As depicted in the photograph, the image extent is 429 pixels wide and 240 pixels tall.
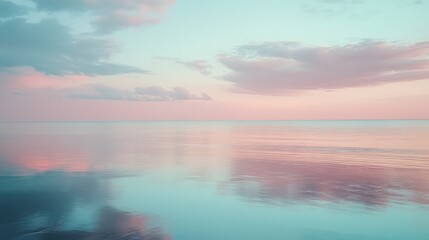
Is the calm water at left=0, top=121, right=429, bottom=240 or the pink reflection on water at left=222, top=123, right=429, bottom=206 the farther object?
the pink reflection on water at left=222, top=123, right=429, bottom=206

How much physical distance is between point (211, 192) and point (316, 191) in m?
7.04

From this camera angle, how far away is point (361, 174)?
2864 centimetres

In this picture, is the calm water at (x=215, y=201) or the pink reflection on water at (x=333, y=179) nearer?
the calm water at (x=215, y=201)

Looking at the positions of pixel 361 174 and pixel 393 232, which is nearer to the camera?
pixel 393 232

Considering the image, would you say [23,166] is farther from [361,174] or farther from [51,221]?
[361,174]

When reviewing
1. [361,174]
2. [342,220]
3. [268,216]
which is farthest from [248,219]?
[361,174]

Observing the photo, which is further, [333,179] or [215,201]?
[333,179]

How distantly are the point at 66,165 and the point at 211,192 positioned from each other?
1810 centimetres

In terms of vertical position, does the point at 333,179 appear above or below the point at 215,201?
above

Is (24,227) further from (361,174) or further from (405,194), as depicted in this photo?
(361,174)

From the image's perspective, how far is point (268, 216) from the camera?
680 inches

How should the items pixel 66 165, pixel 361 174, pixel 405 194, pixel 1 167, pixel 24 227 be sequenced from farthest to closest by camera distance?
1. pixel 66 165
2. pixel 1 167
3. pixel 361 174
4. pixel 405 194
5. pixel 24 227

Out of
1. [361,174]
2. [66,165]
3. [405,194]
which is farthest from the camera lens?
[66,165]

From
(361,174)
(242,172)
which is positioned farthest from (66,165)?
(361,174)
